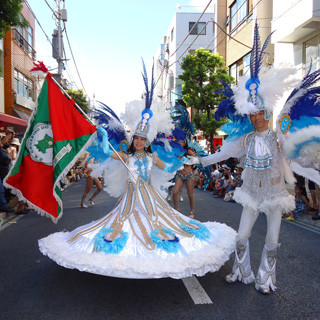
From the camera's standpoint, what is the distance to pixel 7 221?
23.8ft

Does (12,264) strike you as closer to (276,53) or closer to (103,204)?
(103,204)

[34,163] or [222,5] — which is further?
[222,5]

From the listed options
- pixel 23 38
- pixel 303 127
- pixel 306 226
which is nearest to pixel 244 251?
pixel 303 127

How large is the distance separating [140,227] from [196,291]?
0.93 m

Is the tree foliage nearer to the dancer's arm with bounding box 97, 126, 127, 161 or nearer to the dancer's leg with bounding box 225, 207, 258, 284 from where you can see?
the dancer's arm with bounding box 97, 126, 127, 161

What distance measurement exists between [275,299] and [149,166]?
213cm

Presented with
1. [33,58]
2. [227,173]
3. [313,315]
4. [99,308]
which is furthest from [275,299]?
[33,58]

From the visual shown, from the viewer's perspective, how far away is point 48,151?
12.5ft

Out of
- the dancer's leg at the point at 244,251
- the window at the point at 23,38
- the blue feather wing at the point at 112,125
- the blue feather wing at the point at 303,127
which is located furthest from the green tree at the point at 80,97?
the blue feather wing at the point at 303,127

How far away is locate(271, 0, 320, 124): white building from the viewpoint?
1094 centimetres

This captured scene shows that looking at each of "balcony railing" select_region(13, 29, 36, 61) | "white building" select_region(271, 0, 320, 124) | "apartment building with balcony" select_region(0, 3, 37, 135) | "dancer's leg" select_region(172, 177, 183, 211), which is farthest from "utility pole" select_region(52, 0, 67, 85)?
"dancer's leg" select_region(172, 177, 183, 211)

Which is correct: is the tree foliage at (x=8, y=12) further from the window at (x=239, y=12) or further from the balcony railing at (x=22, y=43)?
the balcony railing at (x=22, y=43)

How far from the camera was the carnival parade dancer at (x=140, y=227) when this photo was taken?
9.93 feet

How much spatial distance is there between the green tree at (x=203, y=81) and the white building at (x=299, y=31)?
6043 millimetres
